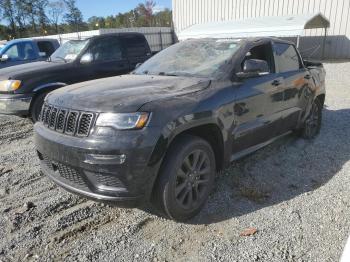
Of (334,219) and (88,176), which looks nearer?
(88,176)

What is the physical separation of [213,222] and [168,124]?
43.6 inches

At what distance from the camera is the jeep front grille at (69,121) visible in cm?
289

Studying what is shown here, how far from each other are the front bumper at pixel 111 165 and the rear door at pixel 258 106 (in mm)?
1276

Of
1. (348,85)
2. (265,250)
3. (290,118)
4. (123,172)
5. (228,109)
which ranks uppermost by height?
(228,109)

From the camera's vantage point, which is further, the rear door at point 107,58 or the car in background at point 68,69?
the rear door at point 107,58

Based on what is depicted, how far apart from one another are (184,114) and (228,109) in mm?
691

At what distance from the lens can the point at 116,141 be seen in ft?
8.98

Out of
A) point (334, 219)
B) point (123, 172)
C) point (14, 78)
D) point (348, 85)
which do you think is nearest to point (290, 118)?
point (334, 219)

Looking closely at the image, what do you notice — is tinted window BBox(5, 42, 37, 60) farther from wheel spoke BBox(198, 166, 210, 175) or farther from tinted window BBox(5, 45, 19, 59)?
wheel spoke BBox(198, 166, 210, 175)

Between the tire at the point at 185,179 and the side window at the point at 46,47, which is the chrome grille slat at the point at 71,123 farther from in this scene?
the side window at the point at 46,47

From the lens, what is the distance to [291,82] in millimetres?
4793

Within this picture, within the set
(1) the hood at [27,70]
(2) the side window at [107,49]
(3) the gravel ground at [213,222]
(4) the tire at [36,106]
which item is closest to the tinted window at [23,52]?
(1) the hood at [27,70]

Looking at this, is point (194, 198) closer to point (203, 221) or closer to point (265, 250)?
point (203, 221)

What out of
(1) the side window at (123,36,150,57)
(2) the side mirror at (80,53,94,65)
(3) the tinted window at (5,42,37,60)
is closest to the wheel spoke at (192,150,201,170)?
(2) the side mirror at (80,53,94,65)
